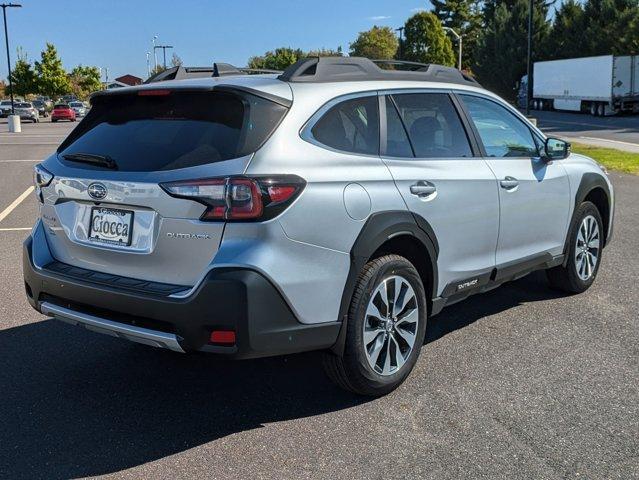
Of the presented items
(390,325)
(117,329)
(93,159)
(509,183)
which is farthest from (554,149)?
(117,329)

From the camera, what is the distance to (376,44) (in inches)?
3602


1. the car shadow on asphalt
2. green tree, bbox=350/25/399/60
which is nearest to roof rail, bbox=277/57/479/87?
the car shadow on asphalt

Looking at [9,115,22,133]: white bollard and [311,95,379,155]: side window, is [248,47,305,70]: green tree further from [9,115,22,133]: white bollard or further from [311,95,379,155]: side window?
[311,95,379,155]: side window

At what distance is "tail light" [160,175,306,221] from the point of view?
3.25 meters

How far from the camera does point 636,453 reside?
330 cm

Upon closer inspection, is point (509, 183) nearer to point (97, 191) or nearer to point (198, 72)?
point (198, 72)

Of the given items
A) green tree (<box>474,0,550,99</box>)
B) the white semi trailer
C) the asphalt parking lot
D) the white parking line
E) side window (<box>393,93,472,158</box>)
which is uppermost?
green tree (<box>474,0,550,99</box>)

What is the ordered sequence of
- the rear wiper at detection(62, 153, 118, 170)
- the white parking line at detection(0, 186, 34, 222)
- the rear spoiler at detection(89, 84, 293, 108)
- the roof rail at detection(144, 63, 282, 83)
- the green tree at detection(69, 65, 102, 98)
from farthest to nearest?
the green tree at detection(69, 65, 102, 98), the white parking line at detection(0, 186, 34, 222), the roof rail at detection(144, 63, 282, 83), the rear wiper at detection(62, 153, 118, 170), the rear spoiler at detection(89, 84, 293, 108)

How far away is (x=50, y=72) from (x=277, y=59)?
33.7 metres

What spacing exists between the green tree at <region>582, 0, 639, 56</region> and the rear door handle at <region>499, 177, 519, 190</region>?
54175 millimetres

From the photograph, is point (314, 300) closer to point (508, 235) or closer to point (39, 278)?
point (39, 278)

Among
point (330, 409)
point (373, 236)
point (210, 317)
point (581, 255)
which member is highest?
point (373, 236)

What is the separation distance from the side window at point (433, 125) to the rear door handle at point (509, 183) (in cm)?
31

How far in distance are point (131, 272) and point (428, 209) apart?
65.6 inches
